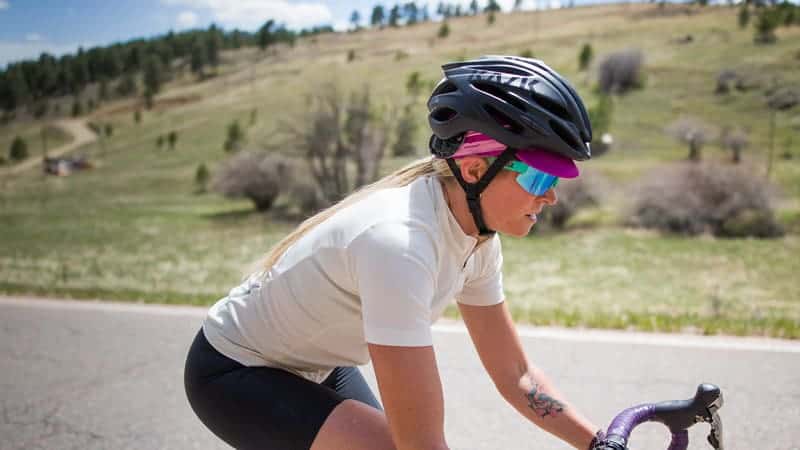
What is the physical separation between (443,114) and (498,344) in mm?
793

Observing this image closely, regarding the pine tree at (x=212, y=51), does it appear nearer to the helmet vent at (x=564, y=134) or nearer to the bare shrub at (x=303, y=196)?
the bare shrub at (x=303, y=196)

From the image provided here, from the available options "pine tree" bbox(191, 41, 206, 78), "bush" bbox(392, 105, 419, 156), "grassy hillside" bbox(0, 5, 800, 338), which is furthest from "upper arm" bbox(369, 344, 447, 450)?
"pine tree" bbox(191, 41, 206, 78)

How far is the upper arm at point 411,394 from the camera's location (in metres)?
1.61

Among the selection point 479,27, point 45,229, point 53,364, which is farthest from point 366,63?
point 53,364

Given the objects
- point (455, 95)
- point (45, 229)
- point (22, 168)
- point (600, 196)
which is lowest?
point (22, 168)

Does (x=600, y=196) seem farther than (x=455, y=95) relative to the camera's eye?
Yes

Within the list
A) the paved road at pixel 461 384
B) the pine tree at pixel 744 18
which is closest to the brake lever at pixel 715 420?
the paved road at pixel 461 384

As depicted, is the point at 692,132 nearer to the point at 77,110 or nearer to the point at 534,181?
the point at 534,181

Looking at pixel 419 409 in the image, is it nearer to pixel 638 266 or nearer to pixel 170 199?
pixel 638 266

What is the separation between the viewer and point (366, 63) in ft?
322

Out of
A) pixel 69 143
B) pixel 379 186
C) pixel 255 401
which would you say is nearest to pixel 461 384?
pixel 255 401

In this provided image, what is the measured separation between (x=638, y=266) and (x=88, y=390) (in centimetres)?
1326

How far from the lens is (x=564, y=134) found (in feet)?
6.19

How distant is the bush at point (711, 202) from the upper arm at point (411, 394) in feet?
67.9
